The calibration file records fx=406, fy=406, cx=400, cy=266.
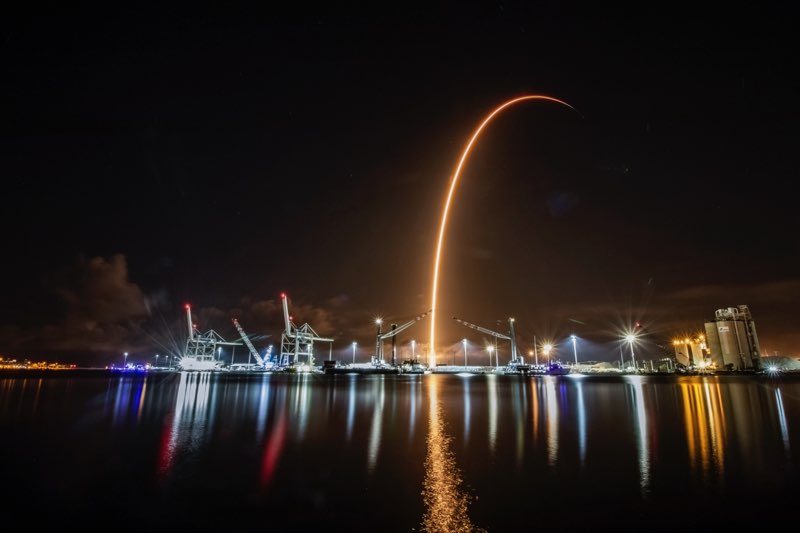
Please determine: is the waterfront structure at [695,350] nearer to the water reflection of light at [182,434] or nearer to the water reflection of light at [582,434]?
the water reflection of light at [582,434]

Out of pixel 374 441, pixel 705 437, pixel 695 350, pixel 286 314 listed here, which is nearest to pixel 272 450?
pixel 374 441

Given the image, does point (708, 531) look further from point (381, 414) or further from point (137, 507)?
point (381, 414)

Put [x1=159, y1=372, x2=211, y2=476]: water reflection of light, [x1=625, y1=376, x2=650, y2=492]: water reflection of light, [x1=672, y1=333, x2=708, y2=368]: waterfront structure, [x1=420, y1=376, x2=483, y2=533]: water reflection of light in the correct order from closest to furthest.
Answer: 1. [x1=420, y1=376, x2=483, y2=533]: water reflection of light
2. [x1=625, y1=376, x2=650, y2=492]: water reflection of light
3. [x1=159, y1=372, x2=211, y2=476]: water reflection of light
4. [x1=672, y1=333, x2=708, y2=368]: waterfront structure

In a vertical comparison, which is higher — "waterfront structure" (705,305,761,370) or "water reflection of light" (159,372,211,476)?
"waterfront structure" (705,305,761,370)

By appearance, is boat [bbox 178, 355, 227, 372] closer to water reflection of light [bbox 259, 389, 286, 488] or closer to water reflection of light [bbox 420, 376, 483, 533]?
water reflection of light [bbox 259, 389, 286, 488]

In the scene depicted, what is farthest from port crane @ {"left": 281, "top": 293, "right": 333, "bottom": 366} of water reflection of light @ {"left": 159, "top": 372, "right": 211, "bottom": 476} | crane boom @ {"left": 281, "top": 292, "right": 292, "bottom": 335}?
water reflection of light @ {"left": 159, "top": 372, "right": 211, "bottom": 476}

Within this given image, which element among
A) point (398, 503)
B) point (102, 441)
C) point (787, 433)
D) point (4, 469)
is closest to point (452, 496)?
point (398, 503)

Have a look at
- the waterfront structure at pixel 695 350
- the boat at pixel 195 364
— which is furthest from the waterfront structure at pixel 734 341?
the boat at pixel 195 364
